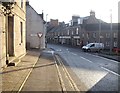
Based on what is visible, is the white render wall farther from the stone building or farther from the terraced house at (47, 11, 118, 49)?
the terraced house at (47, 11, 118, 49)

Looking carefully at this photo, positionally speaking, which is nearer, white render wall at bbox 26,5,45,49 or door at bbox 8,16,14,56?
door at bbox 8,16,14,56

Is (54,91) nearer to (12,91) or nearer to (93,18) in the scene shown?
(12,91)

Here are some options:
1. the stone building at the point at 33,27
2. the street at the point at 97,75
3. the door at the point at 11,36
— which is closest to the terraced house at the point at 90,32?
the stone building at the point at 33,27

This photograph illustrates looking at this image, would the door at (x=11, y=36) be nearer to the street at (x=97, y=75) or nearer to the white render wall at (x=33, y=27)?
the street at (x=97, y=75)

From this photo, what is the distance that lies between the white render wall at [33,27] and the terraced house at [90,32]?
1474 cm

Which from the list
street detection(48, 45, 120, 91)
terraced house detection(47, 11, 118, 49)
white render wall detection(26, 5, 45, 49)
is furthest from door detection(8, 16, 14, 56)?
terraced house detection(47, 11, 118, 49)

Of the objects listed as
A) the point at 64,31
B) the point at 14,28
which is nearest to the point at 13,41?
the point at 14,28

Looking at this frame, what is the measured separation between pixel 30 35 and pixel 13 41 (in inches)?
1294

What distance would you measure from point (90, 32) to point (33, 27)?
22.9 metres

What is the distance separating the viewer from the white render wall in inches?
2116

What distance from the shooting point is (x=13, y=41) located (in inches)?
835

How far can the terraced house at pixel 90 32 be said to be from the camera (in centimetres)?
6956

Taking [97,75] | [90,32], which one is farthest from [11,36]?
[90,32]

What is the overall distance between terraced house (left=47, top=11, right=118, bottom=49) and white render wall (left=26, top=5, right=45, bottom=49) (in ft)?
48.3
